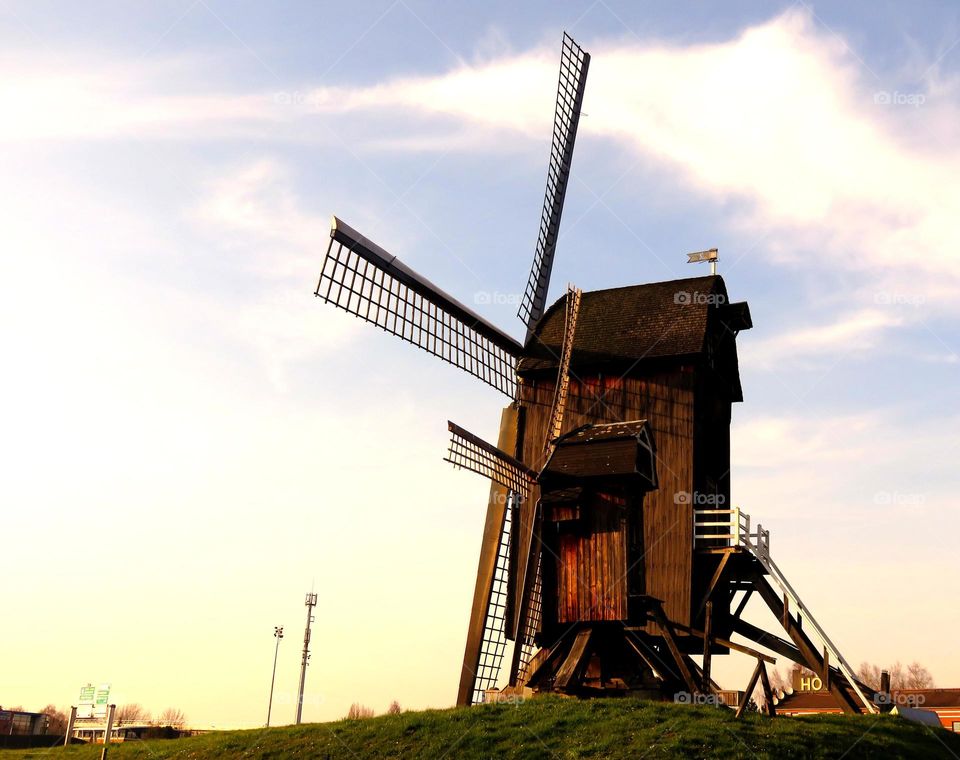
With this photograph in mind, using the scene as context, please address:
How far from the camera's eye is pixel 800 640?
26.8m

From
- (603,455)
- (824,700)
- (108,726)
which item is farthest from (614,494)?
(824,700)

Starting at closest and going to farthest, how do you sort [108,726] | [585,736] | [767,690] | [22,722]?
[585,736]
[767,690]
[108,726]
[22,722]

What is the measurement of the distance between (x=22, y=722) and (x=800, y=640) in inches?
2181

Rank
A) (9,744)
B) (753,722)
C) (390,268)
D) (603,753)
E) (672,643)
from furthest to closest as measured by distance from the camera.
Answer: (9,744) < (390,268) < (672,643) < (753,722) < (603,753)

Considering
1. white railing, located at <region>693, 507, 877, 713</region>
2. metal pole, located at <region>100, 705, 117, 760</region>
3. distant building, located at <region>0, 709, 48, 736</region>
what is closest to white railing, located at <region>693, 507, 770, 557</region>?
white railing, located at <region>693, 507, 877, 713</region>

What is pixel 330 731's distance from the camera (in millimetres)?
23609

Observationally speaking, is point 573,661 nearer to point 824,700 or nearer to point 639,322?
point 639,322

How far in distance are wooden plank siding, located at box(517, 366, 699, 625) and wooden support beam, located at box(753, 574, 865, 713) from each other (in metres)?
2.21

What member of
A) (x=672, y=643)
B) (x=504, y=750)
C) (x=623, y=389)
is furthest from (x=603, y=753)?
(x=623, y=389)

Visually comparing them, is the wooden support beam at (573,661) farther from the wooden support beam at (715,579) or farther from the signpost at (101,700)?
the signpost at (101,700)

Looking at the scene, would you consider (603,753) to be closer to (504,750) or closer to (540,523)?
(504,750)

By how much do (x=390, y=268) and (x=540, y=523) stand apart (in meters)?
8.56

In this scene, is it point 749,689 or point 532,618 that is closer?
point 749,689

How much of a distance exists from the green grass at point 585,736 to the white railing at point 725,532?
17.8 feet
